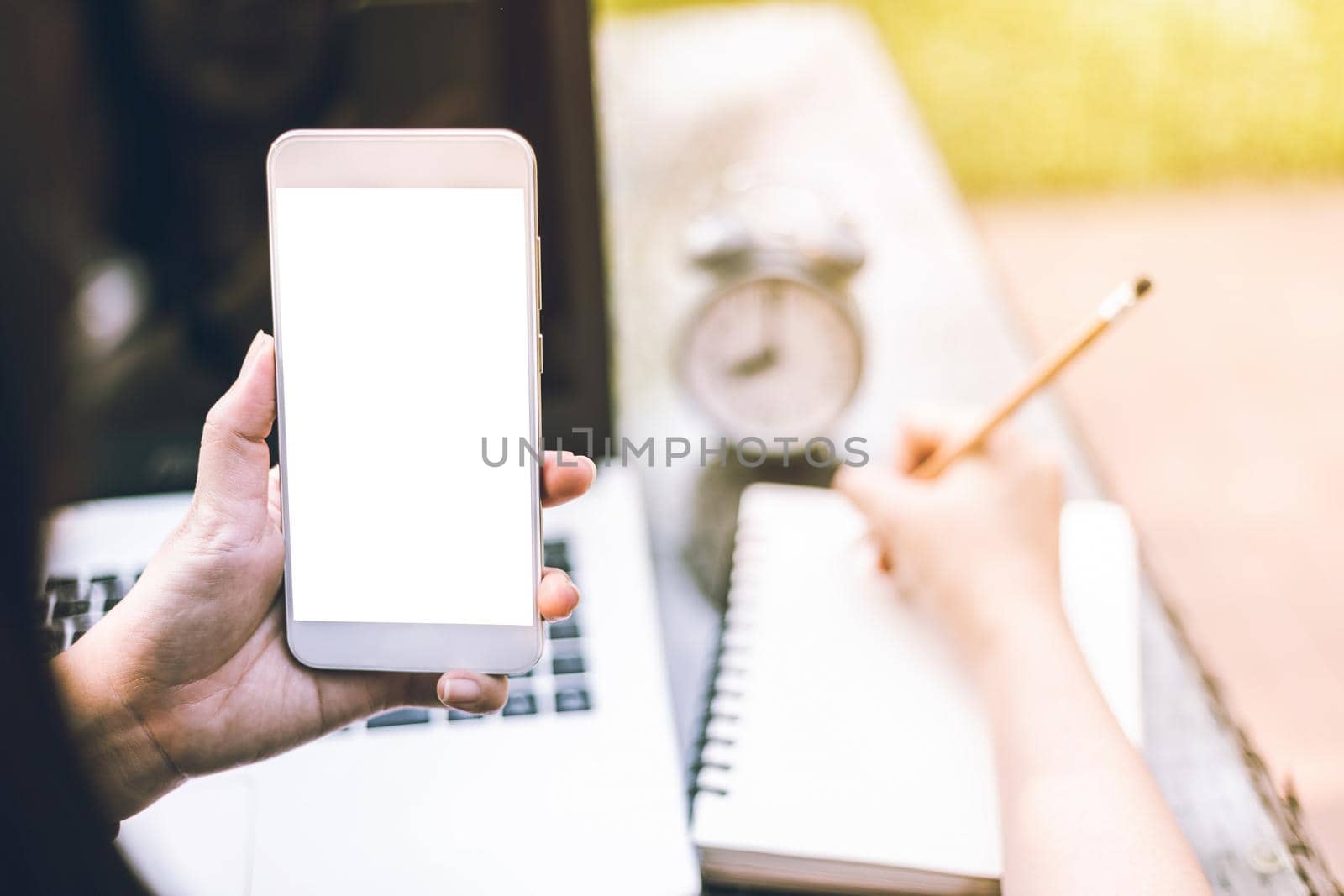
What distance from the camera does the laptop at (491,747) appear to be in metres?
0.36

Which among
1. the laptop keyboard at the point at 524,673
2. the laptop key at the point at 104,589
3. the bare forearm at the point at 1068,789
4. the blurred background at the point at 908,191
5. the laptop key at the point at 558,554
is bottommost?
the bare forearm at the point at 1068,789

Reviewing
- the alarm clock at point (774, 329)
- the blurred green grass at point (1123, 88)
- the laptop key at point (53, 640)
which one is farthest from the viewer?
the blurred green grass at point (1123, 88)

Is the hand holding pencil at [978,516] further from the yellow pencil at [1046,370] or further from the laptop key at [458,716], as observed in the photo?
the laptop key at [458,716]

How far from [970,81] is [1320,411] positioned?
941 mm

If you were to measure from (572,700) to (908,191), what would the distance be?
0.54 metres

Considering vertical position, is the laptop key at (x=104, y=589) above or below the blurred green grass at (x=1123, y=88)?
below

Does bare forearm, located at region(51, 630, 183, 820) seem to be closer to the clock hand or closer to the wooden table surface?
the wooden table surface

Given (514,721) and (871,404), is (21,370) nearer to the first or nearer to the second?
(514,721)

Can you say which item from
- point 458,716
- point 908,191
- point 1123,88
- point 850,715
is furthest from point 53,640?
point 1123,88

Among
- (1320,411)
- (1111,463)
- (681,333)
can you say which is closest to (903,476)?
(681,333)

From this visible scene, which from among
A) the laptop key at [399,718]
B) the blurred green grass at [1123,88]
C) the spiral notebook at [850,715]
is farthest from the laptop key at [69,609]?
the blurred green grass at [1123,88]

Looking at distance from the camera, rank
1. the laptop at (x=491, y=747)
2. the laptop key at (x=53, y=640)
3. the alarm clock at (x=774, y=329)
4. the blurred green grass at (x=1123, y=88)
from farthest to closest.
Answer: the blurred green grass at (x=1123, y=88) → the alarm clock at (x=774, y=329) → the laptop at (x=491, y=747) → the laptop key at (x=53, y=640)

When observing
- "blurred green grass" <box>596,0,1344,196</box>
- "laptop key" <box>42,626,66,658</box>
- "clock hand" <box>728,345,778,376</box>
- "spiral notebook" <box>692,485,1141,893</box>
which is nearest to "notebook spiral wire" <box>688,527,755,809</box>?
"spiral notebook" <box>692,485,1141,893</box>

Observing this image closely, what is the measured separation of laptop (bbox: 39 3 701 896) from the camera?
36 cm
